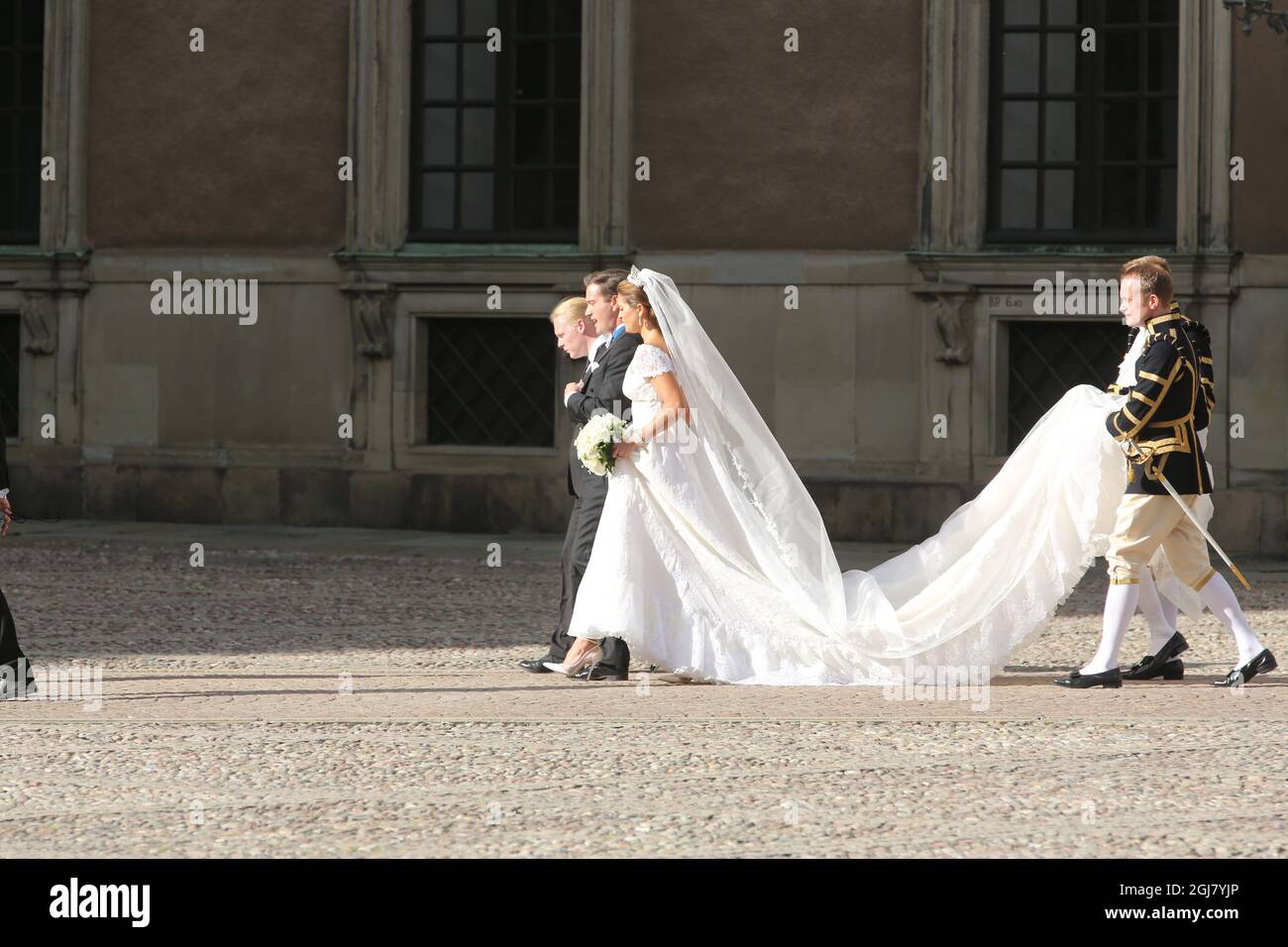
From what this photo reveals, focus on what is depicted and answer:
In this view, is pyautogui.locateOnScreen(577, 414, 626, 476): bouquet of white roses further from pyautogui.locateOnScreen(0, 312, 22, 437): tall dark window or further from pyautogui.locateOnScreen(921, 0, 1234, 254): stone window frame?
pyautogui.locateOnScreen(0, 312, 22, 437): tall dark window

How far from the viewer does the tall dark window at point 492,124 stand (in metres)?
18.5

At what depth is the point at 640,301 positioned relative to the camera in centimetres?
995

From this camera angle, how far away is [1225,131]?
16828 millimetres

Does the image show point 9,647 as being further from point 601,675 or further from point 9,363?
point 9,363

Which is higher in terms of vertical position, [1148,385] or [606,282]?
[606,282]

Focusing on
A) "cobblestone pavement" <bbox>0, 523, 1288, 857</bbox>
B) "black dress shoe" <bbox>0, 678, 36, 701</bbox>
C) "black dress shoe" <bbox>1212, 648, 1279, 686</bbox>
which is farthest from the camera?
Answer: "black dress shoe" <bbox>1212, 648, 1279, 686</bbox>

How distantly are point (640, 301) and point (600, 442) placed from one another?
71cm

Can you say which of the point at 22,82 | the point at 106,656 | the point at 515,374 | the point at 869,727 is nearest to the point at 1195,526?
the point at 869,727

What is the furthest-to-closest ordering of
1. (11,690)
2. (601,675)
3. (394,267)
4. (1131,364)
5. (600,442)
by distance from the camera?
(394,267) → (601,675) → (600,442) → (1131,364) → (11,690)

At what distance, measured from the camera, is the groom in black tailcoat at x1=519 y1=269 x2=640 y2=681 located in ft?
32.5

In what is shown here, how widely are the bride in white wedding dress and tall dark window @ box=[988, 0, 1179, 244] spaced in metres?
7.85

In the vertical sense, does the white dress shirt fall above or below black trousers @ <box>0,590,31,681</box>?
above

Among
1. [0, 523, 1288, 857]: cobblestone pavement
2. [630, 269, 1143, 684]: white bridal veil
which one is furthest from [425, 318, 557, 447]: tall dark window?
[630, 269, 1143, 684]: white bridal veil

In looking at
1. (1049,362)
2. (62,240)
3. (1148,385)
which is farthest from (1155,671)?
(62,240)
